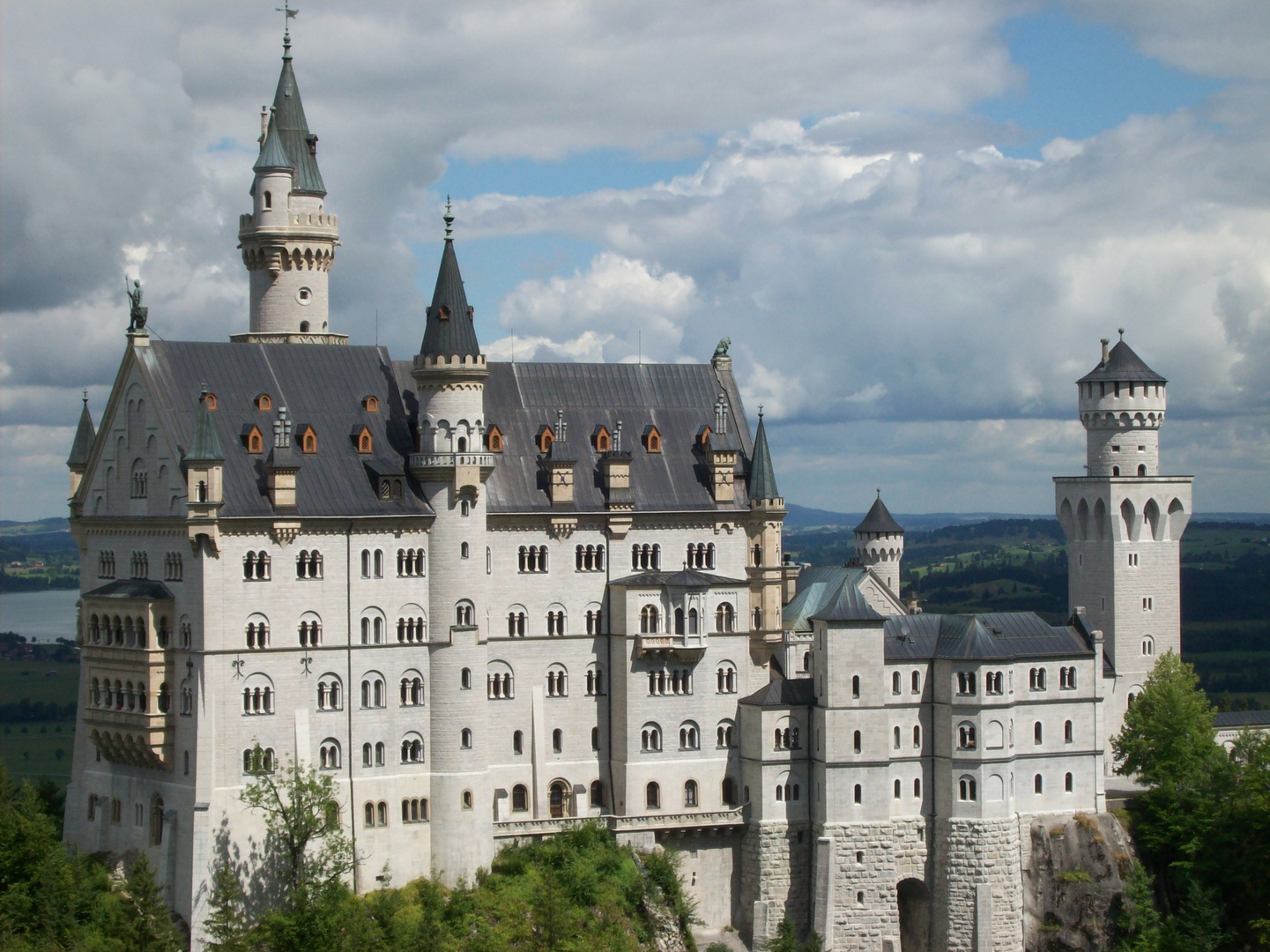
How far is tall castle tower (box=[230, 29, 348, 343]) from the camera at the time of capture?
113062 mm

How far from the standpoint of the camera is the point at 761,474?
368 ft

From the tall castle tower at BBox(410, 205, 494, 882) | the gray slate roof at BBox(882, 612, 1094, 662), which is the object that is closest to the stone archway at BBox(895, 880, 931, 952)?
the gray slate roof at BBox(882, 612, 1094, 662)

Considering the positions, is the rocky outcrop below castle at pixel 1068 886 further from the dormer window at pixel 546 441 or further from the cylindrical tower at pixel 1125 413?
the dormer window at pixel 546 441

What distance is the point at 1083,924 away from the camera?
11038cm

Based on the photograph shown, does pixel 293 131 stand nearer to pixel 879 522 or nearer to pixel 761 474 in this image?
pixel 761 474

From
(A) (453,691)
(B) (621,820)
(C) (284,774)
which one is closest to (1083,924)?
(B) (621,820)

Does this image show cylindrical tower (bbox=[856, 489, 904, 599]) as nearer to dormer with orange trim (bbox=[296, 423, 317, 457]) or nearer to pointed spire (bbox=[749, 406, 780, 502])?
pointed spire (bbox=[749, 406, 780, 502])

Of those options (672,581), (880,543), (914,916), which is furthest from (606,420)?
(880,543)

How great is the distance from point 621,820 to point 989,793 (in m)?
20.3

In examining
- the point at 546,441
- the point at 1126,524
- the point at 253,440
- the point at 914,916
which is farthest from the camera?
the point at 1126,524

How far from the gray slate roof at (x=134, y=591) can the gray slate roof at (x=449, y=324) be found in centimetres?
1798

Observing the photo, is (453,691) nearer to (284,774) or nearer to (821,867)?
(284,774)

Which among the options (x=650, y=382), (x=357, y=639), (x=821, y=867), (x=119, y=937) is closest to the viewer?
(x=119, y=937)

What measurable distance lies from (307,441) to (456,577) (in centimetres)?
1040
